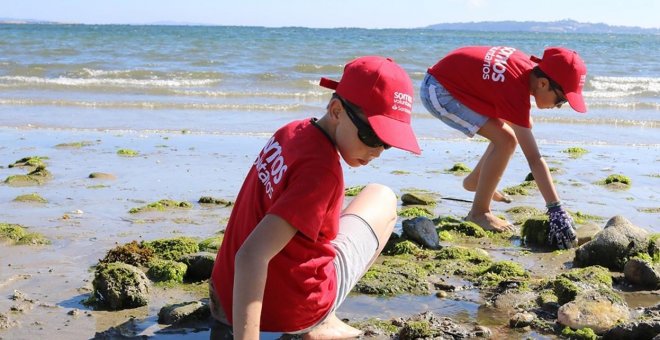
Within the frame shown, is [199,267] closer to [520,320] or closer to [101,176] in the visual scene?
[520,320]

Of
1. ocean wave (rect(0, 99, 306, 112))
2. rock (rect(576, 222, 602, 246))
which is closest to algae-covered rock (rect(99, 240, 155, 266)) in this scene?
rock (rect(576, 222, 602, 246))

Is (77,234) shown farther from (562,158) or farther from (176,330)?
(562,158)

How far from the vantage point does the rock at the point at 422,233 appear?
5012 millimetres

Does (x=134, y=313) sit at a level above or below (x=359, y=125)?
below

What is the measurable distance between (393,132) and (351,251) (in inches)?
33.3

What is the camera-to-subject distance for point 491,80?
552cm

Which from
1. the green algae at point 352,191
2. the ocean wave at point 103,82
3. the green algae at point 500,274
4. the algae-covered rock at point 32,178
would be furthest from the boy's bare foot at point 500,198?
the ocean wave at point 103,82

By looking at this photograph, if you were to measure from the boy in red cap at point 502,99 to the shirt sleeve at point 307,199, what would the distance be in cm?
284

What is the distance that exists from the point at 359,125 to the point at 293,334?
40.6 inches

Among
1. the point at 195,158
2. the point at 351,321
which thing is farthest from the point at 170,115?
the point at 351,321

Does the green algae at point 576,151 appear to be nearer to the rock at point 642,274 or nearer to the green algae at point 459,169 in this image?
the green algae at point 459,169

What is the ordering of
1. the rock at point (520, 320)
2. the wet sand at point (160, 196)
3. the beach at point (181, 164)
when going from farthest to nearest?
the beach at point (181, 164) → the wet sand at point (160, 196) → the rock at point (520, 320)

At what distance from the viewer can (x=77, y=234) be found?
5.09m

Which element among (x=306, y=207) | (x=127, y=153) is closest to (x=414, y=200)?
(x=127, y=153)
